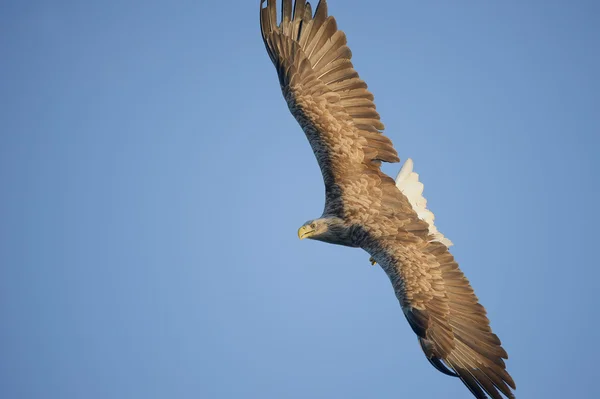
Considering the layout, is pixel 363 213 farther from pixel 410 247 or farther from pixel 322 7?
pixel 322 7

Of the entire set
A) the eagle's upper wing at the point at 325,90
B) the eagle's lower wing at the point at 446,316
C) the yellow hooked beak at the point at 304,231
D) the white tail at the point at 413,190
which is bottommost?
the eagle's lower wing at the point at 446,316

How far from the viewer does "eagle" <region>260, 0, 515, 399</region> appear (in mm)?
10109

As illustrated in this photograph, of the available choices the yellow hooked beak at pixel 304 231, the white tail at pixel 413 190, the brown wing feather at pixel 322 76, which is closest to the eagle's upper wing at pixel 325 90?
the brown wing feather at pixel 322 76

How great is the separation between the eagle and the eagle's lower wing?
0.01 metres

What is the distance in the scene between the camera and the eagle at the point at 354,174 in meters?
10.1

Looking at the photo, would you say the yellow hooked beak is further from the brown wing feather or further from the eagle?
the brown wing feather

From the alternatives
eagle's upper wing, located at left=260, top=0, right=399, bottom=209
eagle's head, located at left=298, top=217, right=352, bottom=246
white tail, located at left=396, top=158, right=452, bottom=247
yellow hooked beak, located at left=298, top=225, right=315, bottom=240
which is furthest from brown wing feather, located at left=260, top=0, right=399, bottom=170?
white tail, located at left=396, top=158, right=452, bottom=247

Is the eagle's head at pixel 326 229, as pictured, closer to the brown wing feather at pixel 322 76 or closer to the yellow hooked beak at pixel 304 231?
the yellow hooked beak at pixel 304 231

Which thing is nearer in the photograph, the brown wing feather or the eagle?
the eagle

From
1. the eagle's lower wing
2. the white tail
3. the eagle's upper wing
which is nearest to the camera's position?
the eagle's lower wing

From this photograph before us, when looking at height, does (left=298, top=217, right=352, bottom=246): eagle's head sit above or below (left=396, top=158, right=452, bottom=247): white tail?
below

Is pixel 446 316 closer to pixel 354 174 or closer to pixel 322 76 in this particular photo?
pixel 354 174

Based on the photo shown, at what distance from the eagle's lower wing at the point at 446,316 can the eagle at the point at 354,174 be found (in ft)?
0.05

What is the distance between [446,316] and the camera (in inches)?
396
